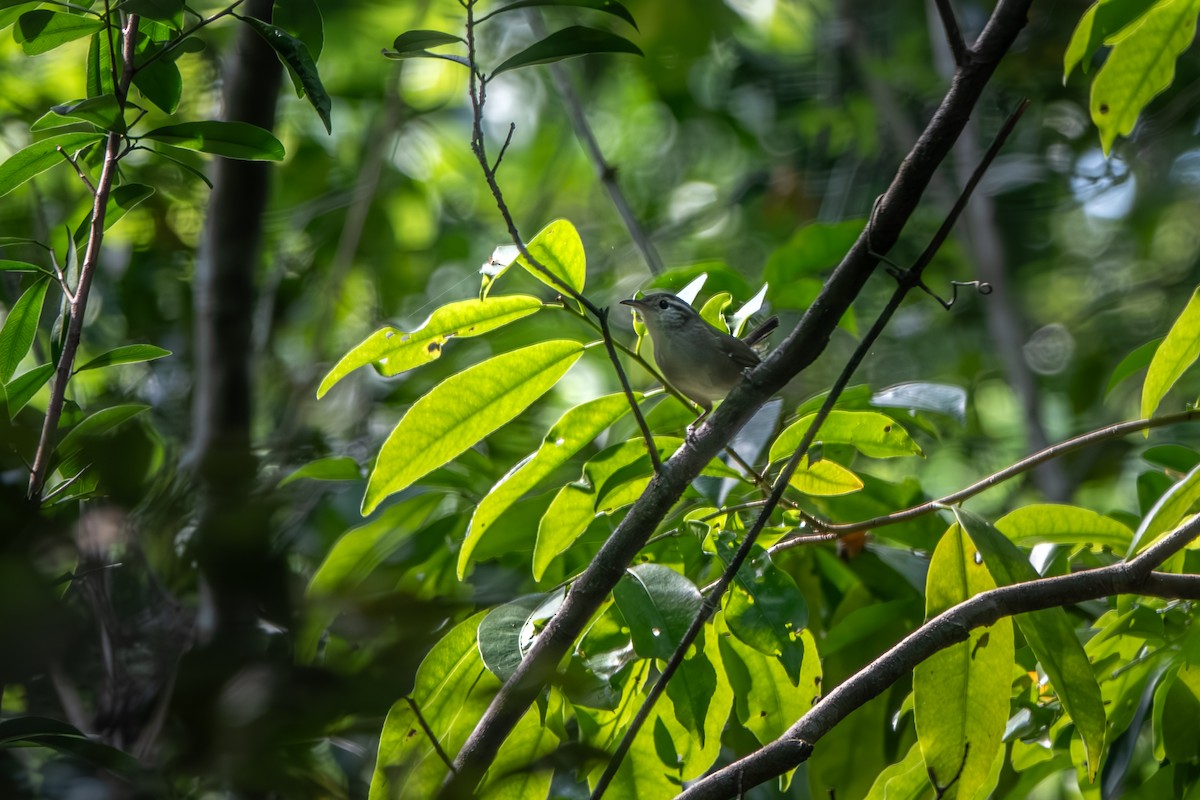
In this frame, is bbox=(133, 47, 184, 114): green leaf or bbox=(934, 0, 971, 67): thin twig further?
bbox=(133, 47, 184, 114): green leaf

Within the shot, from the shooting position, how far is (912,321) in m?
7.20

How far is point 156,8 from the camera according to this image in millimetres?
1618

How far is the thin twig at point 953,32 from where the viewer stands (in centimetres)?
147

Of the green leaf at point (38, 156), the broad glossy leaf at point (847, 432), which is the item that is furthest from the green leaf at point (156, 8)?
the broad glossy leaf at point (847, 432)

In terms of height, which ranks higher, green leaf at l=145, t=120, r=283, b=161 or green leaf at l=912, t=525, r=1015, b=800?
green leaf at l=145, t=120, r=283, b=161

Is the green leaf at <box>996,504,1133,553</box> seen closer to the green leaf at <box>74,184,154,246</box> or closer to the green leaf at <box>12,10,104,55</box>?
the green leaf at <box>74,184,154,246</box>

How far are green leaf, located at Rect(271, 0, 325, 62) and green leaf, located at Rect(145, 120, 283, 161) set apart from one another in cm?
21

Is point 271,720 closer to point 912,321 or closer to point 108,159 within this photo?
point 108,159

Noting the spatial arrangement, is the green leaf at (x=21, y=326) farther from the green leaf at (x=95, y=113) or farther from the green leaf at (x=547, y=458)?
the green leaf at (x=547, y=458)

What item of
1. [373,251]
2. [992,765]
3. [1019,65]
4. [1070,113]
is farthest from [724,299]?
[1070,113]

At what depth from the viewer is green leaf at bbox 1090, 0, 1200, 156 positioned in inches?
83.0

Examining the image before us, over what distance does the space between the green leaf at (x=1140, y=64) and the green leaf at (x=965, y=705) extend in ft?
3.96

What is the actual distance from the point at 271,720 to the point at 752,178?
22.5 feet

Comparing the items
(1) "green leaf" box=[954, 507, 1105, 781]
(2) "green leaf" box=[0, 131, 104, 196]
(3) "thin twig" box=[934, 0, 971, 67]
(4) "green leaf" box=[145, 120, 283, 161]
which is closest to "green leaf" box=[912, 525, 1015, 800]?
(1) "green leaf" box=[954, 507, 1105, 781]
